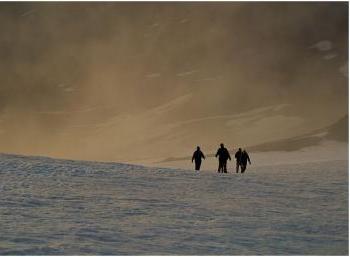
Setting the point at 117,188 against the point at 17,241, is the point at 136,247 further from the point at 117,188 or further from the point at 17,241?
the point at 117,188

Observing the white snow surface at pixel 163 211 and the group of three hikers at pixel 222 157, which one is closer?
the white snow surface at pixel 163 211

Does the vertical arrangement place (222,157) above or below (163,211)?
above

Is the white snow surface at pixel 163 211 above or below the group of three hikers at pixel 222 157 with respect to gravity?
below

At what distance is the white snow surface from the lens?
58.1 ft

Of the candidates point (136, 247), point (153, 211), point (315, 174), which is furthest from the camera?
point (315, 174)

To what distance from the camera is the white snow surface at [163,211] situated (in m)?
17.7

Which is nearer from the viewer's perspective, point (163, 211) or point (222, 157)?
point (163, 211)

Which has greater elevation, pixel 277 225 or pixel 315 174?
pixel 315 174

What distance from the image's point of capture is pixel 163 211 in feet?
71.8

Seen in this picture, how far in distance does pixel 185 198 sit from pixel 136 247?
22.8 ft

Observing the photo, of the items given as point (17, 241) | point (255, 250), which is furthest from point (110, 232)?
point (255, 250)

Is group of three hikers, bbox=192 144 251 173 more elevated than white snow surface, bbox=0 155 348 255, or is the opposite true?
group of three hikers, bbox=192 144 251 173

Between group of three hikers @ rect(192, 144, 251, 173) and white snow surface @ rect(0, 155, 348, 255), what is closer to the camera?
white snow surface @ rect(0, 155, 348, 255)

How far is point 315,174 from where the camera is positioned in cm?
3250
